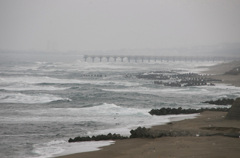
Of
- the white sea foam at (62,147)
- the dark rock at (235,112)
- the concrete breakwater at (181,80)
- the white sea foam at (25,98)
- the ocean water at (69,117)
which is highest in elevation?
the dark rock at (235,112)

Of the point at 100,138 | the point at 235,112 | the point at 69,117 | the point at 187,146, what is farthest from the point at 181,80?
the point at 187,146

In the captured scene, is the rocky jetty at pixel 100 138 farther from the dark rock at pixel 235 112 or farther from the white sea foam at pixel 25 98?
the white sea foam at pixel 25 98

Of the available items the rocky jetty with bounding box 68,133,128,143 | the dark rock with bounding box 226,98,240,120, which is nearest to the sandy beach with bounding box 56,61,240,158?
the rocky jetty with bounding box 68,133,128,143

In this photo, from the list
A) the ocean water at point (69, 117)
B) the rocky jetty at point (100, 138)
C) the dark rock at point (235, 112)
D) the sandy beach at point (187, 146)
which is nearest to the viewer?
the sandy beach at point (187, 146)

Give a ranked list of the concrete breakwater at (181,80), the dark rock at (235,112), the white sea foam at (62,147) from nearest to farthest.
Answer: the white sea foam at (62,147), the dark rock at (235,112), the concrete breakwater at (181,80)

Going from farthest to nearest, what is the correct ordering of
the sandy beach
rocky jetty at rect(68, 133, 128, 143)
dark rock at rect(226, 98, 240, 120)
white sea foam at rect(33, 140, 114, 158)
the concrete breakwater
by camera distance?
the concrete breakwater, dark rock at rect(226, 98, 240, 120), rocky jetty at rect(68, 133, 128, 143), white sea foam at rect(33, 140, 114, 158), the sandy beach

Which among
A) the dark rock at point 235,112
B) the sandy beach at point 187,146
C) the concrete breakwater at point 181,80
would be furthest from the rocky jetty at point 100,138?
the concrete breakwater at point 181,80

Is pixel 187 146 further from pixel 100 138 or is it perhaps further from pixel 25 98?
pixel 25 98

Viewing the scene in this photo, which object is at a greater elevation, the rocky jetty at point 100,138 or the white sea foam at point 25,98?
the rocky jetty at point 100,138

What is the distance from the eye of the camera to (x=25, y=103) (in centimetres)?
4197

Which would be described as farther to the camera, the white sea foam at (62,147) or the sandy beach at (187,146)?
the white sea foam at (62,147)

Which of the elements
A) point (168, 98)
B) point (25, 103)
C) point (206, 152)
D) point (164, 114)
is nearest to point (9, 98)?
point (25, 103)

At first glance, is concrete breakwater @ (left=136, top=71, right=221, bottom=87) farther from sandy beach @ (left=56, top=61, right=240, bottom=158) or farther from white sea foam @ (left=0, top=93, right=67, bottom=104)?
sandy beach @ (left=56, top=61, right=240, bottom=158)

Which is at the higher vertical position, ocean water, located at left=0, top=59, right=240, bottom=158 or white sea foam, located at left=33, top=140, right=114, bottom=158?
white sea foam, located at left=33, top=140, right=114, bottom=158
